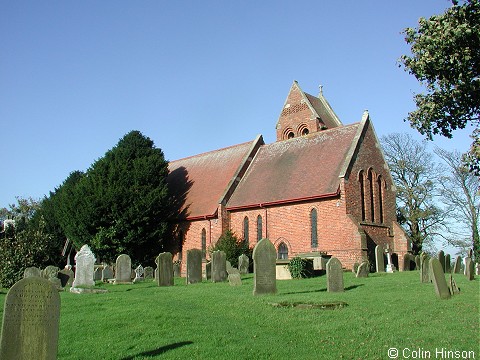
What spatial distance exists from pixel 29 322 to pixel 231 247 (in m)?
22.8

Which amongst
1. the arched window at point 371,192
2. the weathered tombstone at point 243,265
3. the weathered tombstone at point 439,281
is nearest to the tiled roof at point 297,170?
the arched window at point 371,192

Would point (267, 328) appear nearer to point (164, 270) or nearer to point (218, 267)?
point (164, 270)

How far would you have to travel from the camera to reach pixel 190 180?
3825cm

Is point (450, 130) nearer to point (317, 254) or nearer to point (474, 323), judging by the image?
point (474, 323)

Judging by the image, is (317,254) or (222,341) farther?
(317,254)

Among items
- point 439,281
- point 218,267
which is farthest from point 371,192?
point 439,281

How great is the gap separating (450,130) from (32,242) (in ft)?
75.9

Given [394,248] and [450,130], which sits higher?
[450,130]

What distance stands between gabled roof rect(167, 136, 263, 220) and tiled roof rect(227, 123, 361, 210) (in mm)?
1058

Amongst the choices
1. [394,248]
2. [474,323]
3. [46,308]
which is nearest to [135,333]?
[46,308]

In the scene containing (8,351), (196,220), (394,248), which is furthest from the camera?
(196,220)

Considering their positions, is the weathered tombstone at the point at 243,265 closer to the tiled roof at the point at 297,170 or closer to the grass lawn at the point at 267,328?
the tiled roof at the point at 297,170

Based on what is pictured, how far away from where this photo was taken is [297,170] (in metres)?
30.4

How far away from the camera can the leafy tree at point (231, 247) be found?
1129 inches
